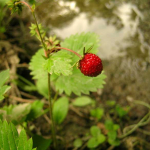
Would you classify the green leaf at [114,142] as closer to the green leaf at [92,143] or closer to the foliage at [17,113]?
the green leaf at [92,143]

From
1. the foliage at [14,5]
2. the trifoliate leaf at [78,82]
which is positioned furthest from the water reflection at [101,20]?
the foliage at [14,5]

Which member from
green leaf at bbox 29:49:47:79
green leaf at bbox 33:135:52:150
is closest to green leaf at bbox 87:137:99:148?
green leaf at bbox 33:135:52:150

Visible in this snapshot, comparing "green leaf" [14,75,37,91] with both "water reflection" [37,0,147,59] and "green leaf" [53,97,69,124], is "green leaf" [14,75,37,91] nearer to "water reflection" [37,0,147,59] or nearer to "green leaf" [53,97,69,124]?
"green leaf" [53,97,69,124]

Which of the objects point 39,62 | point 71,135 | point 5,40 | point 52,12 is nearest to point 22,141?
point 39,62

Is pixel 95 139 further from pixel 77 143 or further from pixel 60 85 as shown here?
pixel 60 85

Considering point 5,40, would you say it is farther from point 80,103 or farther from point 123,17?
point 123,17

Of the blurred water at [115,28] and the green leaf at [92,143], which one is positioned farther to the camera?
the blurred water at [115,28]
